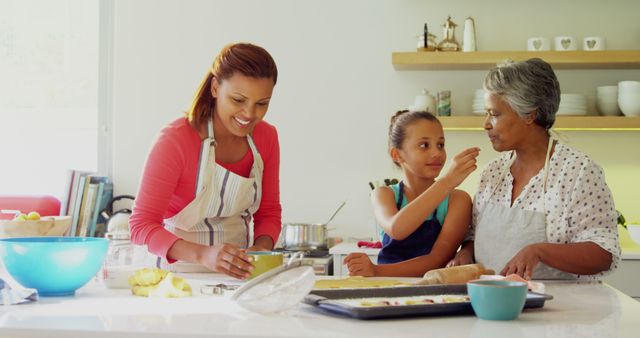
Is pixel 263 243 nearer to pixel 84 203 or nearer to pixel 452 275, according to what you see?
pixel 452 275

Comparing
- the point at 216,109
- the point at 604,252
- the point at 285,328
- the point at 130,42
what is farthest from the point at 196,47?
the point at 285,328

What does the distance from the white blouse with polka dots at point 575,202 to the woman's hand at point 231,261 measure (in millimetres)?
831

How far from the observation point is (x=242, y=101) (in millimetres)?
2320

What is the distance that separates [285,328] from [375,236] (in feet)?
9.47

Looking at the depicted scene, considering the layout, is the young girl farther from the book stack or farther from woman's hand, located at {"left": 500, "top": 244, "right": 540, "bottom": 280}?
the book stack

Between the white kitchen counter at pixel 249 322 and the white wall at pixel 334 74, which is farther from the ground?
the white wall at pixel 334 74

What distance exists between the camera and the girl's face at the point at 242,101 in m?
2.31

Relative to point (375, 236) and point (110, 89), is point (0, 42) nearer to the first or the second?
point (110, 89)

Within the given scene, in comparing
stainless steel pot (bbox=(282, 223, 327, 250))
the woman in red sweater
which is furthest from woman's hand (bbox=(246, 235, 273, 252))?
stainless steel pot (bbox=(282, 223, 327, 250))

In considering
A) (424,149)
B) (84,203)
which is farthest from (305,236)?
(424,149)

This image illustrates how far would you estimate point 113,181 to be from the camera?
4.55m

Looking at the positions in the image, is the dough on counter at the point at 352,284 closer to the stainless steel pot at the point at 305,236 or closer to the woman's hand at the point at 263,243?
the woman's hand at the point at 263,243

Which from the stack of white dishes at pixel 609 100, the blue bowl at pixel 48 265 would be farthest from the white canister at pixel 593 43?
the blue bowl at pixel 48 265

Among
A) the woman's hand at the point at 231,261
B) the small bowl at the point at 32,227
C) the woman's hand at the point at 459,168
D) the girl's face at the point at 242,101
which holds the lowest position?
the woman's hand at the point at 231,261
